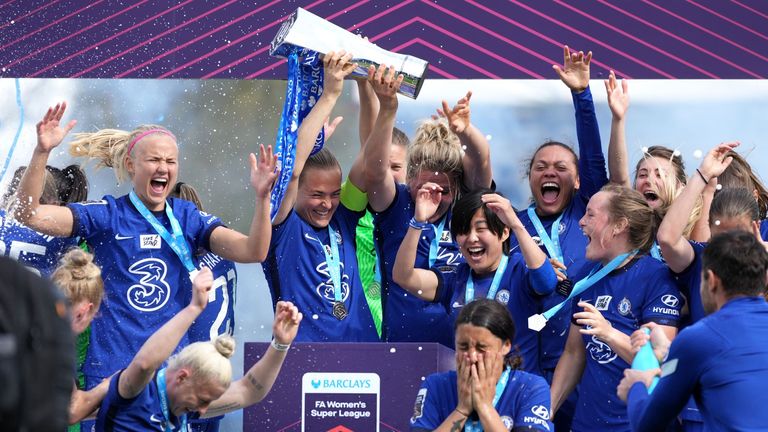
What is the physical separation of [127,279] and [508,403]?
74.5 inches

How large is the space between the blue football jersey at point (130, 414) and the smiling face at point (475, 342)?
3.94 feet

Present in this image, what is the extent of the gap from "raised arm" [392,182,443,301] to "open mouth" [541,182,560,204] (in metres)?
0.63

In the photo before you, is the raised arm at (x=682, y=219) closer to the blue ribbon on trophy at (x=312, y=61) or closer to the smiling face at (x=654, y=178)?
the smiling face at (x=654, y=178)

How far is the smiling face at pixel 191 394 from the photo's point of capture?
Result: 4.43 metres

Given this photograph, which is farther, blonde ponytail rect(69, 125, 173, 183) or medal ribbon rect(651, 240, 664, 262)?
blonde ponytail rect(69, 125, 173, 183)

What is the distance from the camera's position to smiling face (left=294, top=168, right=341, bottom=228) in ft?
18.7

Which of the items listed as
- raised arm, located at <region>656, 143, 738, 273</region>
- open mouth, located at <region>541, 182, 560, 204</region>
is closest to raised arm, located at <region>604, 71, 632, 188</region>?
open mouth, located at <region>541, 182, 560, 204</region>

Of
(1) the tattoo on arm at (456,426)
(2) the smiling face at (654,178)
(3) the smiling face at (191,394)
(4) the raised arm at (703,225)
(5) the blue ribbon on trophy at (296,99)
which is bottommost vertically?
(1) the tattoo on arm at (456,426)

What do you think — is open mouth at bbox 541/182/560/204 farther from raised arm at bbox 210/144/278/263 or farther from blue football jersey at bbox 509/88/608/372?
raised arm at bbox 210/144/278/263

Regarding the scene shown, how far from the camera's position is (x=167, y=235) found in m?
5.33

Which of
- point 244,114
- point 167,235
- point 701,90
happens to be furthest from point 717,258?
point 244,114

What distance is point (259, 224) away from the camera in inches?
201

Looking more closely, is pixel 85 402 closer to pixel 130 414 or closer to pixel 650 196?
pixel 130 414

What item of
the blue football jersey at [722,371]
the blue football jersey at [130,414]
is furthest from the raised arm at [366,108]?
the blue football jersey at [722,371]
